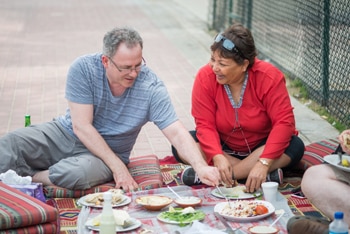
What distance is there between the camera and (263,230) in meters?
4.32

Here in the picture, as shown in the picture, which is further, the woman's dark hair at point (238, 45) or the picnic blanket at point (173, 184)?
the woman's dark hair at point (238, 45)

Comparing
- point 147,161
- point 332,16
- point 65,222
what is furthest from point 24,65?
point 65,222

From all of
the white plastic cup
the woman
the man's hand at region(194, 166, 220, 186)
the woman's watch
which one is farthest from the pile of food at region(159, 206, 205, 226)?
the woman's watch

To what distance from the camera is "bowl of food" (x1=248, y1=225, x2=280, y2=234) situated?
430 cm

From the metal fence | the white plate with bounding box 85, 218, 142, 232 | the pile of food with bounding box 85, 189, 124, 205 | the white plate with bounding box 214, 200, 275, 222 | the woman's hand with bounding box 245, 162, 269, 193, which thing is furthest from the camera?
the metal fence

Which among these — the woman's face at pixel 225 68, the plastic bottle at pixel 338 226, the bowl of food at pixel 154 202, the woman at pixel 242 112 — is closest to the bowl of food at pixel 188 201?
the bowl of food at pixel 154 202

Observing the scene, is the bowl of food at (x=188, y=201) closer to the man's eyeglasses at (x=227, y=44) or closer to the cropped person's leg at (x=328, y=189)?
A: the cropped person's leg at (x=328, y=189)

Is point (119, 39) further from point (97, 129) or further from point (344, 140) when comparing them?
point (344, 140)

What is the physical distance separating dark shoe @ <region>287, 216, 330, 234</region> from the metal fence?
11.0 feet

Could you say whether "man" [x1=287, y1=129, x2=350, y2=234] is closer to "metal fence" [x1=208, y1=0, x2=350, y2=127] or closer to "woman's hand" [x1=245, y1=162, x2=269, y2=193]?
"woman's hand" [x1=245, y1=162, x2=269, y2=193]

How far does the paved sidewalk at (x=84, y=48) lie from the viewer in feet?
26.5

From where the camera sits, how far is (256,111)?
5559mm

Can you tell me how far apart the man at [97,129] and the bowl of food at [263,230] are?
3.16 feet

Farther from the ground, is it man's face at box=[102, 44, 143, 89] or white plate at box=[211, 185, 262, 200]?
man's face at box=[102, 44, 143, 89]
